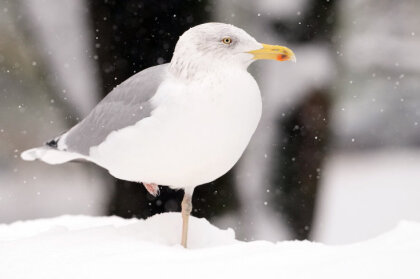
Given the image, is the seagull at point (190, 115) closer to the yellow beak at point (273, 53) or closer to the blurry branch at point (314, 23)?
the yellow beak at point (273, 53)

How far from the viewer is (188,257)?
3.13 m

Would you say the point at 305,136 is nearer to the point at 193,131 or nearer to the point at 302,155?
the point at 302,155

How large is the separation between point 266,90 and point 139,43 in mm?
1136

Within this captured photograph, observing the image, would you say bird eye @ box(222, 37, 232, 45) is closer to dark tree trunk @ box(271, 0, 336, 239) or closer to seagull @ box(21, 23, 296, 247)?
seagull @ box(21, 23, 296, 247)

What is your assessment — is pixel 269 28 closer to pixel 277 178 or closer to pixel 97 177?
pixel 277 178

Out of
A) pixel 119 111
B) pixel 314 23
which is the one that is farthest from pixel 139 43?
pixel 314 23

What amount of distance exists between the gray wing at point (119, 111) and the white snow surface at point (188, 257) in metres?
0.49

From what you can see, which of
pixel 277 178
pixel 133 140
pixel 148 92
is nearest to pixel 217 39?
pixel 148 92

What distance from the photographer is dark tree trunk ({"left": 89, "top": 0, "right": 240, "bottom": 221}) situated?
479 centimetres

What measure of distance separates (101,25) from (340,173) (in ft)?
12.8

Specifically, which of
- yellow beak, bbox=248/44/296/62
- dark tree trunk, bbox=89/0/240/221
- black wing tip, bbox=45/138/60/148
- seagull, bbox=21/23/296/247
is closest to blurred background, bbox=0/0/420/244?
dark tree trunk, bbox=89/0/240/221

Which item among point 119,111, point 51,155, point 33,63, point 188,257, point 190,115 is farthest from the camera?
point 33,63

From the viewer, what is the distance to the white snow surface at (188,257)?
9.18 feet

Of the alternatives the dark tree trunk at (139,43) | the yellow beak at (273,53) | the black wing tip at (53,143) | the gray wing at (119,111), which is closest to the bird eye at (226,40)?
the yellow beak at (273,53)
